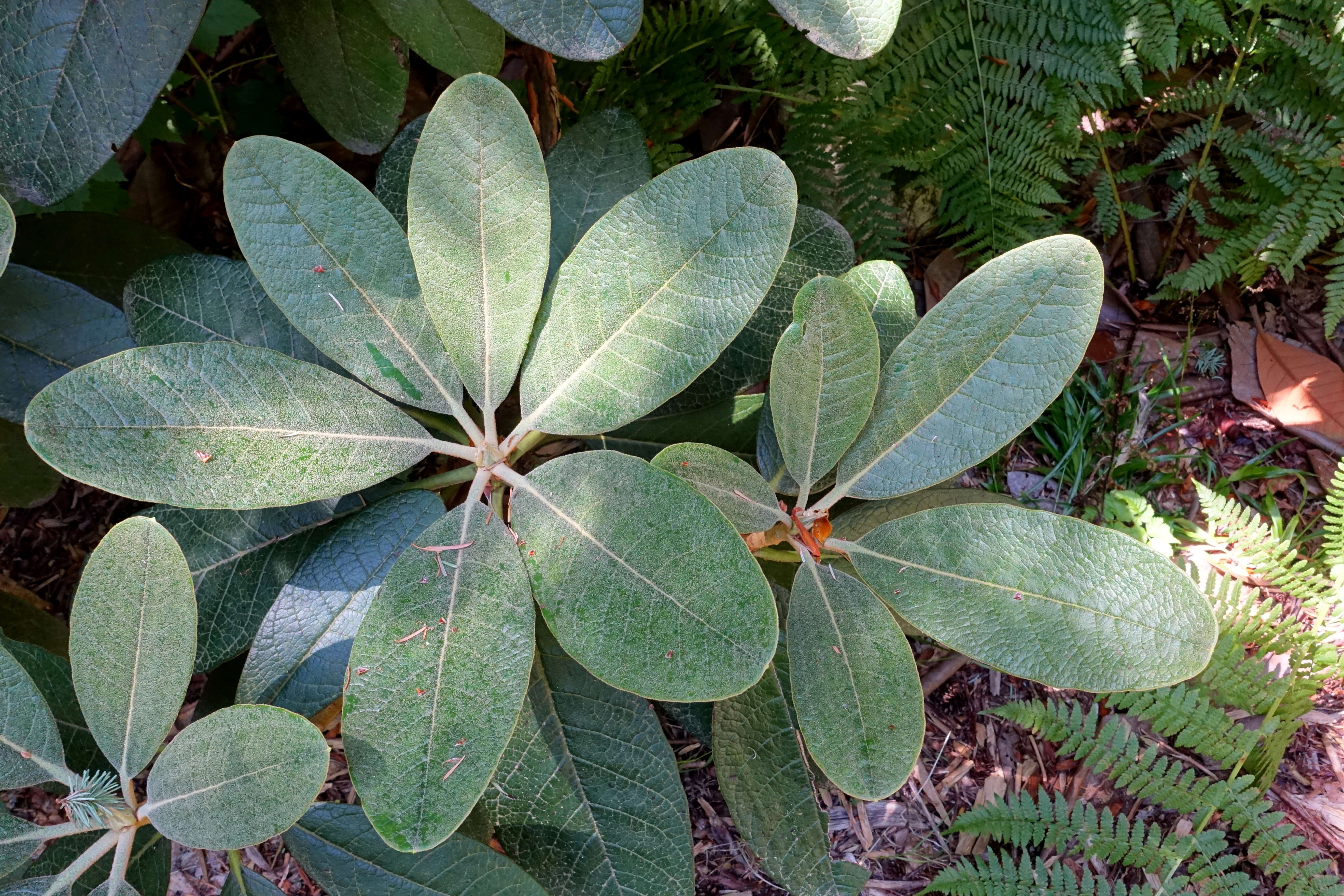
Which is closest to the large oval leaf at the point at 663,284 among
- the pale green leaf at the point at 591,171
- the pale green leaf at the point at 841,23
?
the pale green leaf at the point at 841,23

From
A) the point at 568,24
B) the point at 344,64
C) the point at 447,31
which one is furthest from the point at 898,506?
the point at 344,64

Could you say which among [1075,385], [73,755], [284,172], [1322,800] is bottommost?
[1322,800]

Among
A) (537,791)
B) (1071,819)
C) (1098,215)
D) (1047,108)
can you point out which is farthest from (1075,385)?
(537,791)

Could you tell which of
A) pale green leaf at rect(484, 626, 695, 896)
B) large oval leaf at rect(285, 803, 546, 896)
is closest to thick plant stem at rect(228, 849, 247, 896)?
large oval leaf at rect(285, 803, 546, 896)

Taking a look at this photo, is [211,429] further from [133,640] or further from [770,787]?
[770,787]

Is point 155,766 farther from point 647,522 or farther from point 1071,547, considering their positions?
point 1071,547

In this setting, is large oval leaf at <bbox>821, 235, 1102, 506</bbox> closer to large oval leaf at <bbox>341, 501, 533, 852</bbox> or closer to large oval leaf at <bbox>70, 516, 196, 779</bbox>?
large oval leaf at <bbox>341, 501, 533, 852</bbox>
